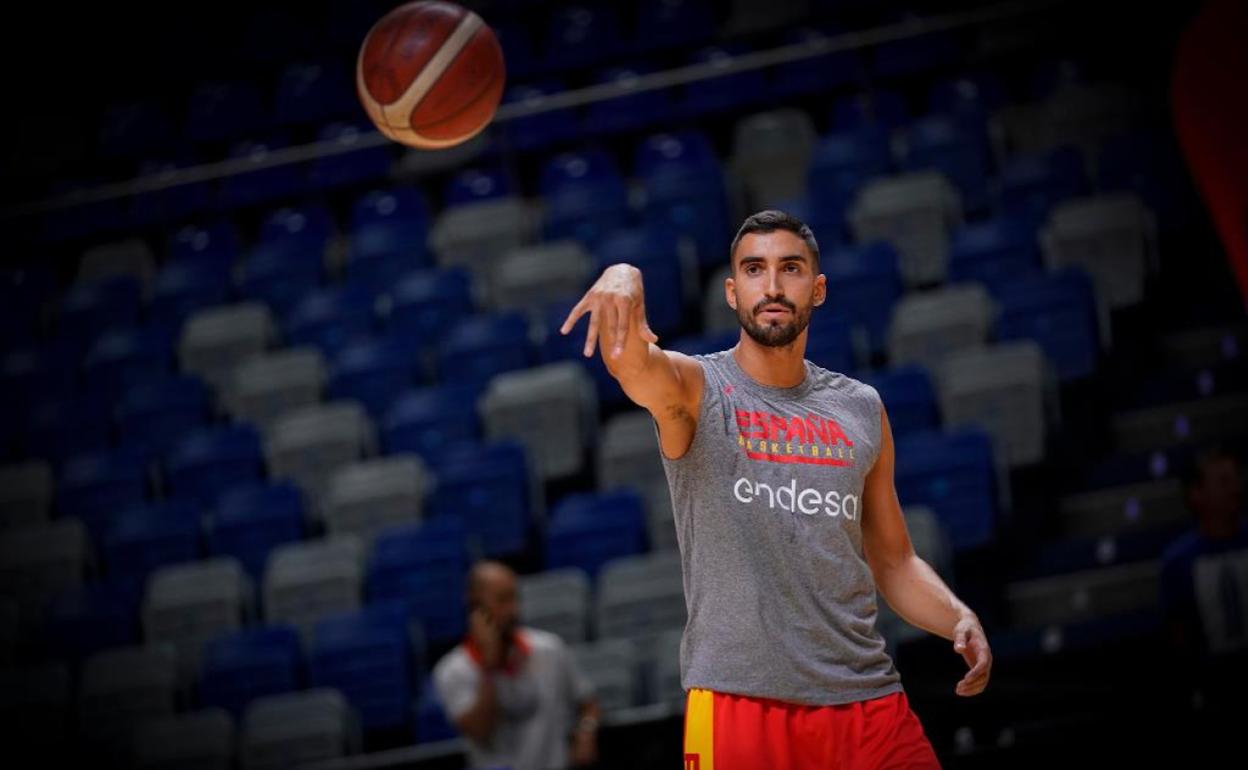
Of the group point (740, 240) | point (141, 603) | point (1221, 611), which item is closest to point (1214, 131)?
point (1221, 611)

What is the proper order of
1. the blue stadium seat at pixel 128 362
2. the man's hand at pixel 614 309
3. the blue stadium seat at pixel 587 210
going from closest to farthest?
the man's hand at pixel 614 309
the blue stadium seat at pixel 587 210
the blue stadium seat at pixel 128 362

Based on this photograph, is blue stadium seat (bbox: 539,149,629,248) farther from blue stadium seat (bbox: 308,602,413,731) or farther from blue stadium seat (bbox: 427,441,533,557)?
blue stadium seat (bbox: 308,602,413,731)

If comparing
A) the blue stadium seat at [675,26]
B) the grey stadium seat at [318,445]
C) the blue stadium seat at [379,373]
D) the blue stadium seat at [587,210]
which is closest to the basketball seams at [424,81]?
the grey stadium seat at [318,445]

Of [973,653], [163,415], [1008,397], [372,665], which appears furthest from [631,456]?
[973,653]

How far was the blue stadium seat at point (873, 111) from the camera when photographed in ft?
34.5

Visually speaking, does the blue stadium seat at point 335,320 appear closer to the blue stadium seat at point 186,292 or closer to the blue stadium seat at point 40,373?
the blue stadium seat at point 186,292

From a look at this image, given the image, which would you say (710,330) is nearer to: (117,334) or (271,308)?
(271,308)

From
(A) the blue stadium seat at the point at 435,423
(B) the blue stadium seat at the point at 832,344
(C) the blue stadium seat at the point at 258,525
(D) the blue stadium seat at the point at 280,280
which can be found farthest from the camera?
(D) the blue stadium seat at the point at 280,280

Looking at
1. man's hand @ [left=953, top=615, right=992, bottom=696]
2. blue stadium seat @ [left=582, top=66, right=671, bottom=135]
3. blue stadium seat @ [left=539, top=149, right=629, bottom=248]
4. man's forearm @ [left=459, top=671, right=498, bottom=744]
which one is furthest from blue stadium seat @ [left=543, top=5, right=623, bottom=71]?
man's hand @ [left=953, top=615, right=992, bottom=696]

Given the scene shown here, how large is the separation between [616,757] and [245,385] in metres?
4.25

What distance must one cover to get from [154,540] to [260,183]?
390cm

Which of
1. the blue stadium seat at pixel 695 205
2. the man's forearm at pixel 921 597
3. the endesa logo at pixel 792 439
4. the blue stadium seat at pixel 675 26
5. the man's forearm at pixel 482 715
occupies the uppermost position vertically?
the blue stadium seat at pixel 675 26

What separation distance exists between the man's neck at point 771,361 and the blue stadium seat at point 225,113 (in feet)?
31.7

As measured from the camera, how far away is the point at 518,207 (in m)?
10.4
